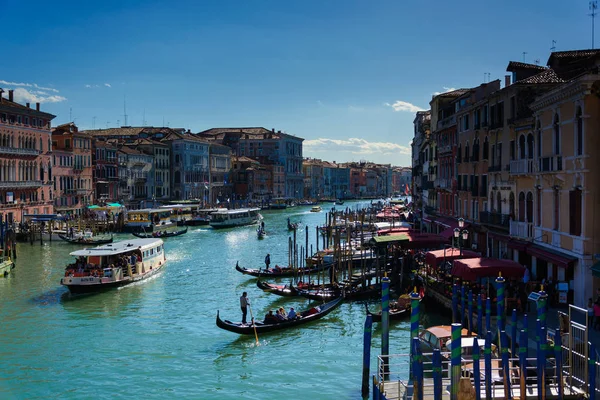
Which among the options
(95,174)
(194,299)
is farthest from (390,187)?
(194,299)

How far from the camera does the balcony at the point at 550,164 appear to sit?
15.0m

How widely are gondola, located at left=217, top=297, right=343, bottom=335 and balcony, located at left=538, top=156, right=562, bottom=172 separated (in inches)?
257

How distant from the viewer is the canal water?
Answer: 12703mm

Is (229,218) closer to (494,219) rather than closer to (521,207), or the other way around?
(494,219)

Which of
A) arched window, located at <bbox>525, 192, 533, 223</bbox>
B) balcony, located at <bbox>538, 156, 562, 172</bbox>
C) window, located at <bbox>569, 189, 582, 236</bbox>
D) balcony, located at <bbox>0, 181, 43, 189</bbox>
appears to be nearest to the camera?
window, located at <bbox>569, 189, 582, 236</bbox>

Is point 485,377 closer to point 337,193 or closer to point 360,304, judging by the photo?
point 360,304

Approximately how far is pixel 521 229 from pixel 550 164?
8.81 ft

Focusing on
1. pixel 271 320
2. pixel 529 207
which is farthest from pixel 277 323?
pixel 529 207

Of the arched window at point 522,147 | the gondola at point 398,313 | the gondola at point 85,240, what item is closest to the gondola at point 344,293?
the gondola at point 398,313

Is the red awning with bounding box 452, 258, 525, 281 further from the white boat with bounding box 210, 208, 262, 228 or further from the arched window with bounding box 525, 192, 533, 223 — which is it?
the white boat with bounding box 210, 208, 262, 228

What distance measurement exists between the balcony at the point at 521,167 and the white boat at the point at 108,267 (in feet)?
43.2

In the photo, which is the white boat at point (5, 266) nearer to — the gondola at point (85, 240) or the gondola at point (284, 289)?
the gondola at point (85, 240)

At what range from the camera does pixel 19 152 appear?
40.9 meters

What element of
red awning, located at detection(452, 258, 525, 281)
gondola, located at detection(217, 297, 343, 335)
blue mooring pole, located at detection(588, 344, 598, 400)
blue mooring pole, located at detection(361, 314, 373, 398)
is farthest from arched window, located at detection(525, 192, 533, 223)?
blue mooring pole, located at detection(588, 344, 598, 400)
